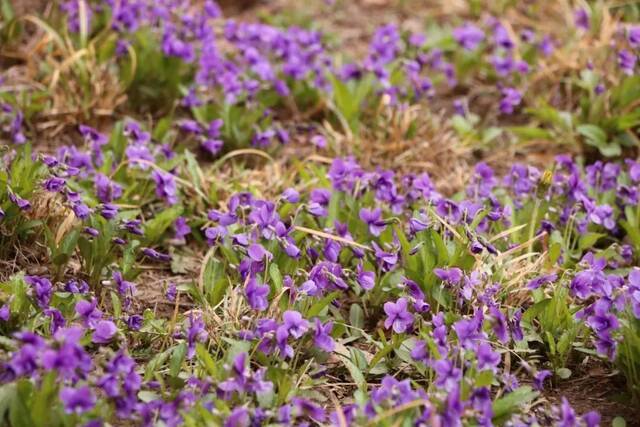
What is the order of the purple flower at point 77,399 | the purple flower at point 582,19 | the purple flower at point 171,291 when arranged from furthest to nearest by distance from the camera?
the purple flower at point 582,19 < the purple flower at point 171,291 < the purple flower at point 77,399

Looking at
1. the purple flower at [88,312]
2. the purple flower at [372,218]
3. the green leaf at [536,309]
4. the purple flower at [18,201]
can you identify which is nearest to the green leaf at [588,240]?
the green leaf at [536,309]

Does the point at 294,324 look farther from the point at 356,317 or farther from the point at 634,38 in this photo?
the point at 634,38

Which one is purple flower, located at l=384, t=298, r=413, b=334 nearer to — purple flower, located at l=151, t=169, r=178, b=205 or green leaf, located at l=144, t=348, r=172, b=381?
green leaf, located at l=144, t=348, r=172, b=381

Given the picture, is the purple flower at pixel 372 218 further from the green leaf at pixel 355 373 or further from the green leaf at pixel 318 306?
the green leaf at pixel 355 373

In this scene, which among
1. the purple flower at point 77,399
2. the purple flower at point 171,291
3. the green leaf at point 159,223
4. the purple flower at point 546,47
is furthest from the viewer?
the purple flower at point 546,47

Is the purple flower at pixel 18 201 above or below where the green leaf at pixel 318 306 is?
above

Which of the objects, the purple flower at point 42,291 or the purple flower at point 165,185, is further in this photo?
the purple flower at point 165,185
